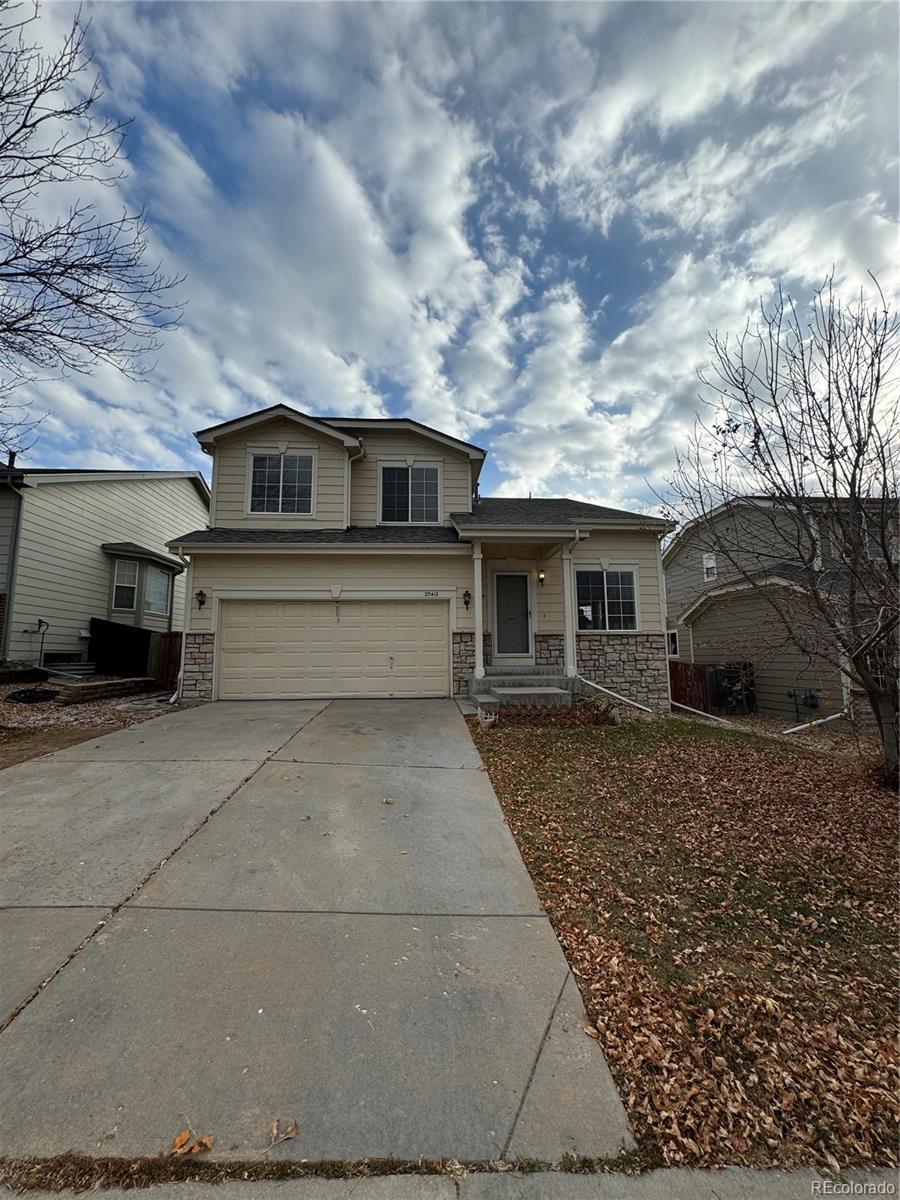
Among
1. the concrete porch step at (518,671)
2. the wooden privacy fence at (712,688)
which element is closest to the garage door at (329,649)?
the concrete porch step at (518,671)

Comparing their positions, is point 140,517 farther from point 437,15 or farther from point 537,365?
point 437,15

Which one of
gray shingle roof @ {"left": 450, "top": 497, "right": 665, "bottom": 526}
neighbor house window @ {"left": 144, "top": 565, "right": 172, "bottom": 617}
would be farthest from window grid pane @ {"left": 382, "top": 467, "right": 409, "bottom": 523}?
neighbor house window @ {"left": 144, "top": 565, "right": 172, "bottom": 617}

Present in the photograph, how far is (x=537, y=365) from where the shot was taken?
42.9 feet

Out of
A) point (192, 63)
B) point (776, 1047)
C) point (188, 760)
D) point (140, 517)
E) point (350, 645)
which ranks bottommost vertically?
point (776, 1047)

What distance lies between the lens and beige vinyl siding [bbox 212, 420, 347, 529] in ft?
38.0

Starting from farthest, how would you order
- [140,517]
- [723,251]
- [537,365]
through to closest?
[140,517], [537,365], [723,251]

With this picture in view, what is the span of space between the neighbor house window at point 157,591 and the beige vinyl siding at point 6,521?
397cm

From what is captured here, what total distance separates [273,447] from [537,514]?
6.54 meters

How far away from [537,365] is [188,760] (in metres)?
12.0

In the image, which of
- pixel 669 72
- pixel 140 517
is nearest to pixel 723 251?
pixel 669 72

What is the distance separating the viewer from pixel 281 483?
1185 cm

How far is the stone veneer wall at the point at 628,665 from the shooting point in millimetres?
11453

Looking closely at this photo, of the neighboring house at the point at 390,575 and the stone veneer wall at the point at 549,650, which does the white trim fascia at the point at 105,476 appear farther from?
the stone veneer wall at the point at 549,650

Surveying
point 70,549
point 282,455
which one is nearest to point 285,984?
point 282,455
